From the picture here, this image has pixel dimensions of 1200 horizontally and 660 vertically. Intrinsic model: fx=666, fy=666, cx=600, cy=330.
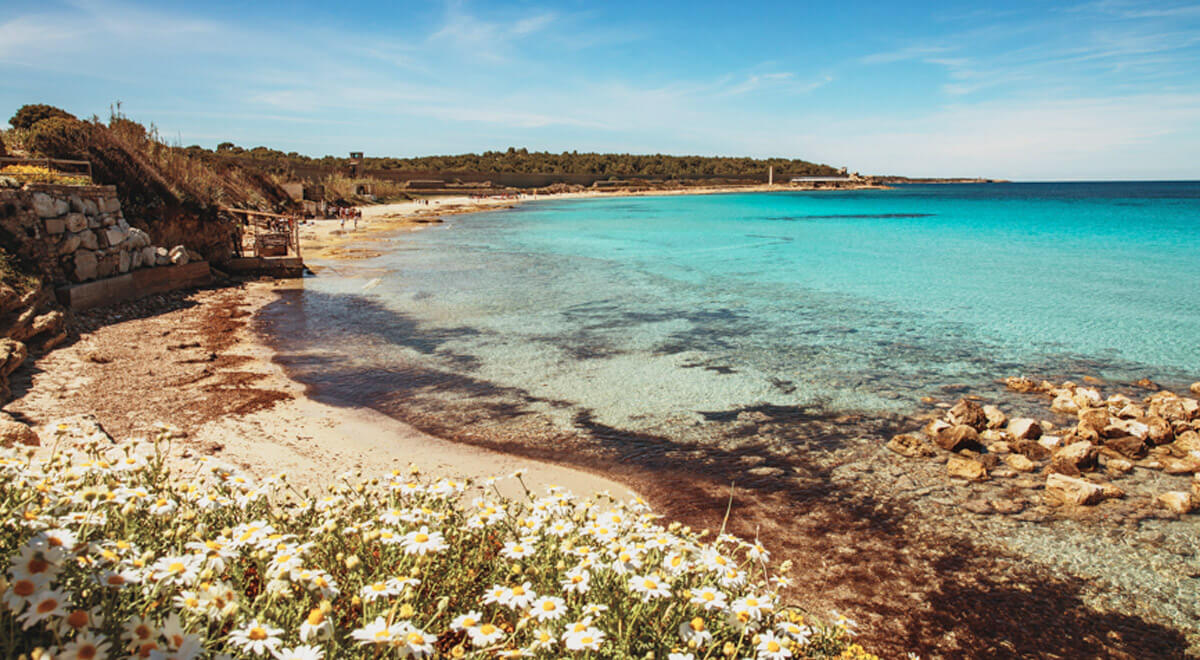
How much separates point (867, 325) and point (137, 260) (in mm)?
17534

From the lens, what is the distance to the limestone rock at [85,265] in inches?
525

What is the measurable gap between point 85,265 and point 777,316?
1556cm

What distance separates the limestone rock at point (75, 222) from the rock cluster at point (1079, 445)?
15.1m

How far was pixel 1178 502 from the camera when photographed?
266 inches

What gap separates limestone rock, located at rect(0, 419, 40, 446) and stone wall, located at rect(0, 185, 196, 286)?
27.2ft

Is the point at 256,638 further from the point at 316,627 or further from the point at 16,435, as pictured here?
the point at 16,435

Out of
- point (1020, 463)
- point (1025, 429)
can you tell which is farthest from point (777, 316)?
point (1020, 463)

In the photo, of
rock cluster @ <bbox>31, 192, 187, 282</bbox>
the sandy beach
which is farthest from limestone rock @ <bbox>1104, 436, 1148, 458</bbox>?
rock cluster @ <bbox>31, 192, 187, 282</bbox>

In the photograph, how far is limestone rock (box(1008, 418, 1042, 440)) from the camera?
8.28 metres

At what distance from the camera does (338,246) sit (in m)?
31.2

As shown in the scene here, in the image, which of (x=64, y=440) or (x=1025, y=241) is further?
(x=1025, y=241)

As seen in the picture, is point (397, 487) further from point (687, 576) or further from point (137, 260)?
point (137, 260)

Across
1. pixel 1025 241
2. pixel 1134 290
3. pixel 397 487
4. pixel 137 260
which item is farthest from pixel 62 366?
pixel 1025 241

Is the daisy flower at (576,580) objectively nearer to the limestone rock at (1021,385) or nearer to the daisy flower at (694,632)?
the daisy flower at (694,632)
